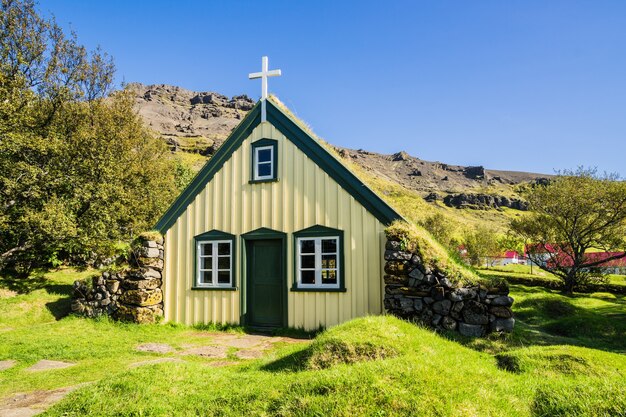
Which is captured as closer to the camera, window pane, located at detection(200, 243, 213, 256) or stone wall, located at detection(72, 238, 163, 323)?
stone wall, located at detection(72, 238, 163, 323)

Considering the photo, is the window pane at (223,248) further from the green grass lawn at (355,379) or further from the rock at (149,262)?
the green grass lawn at (355,379)

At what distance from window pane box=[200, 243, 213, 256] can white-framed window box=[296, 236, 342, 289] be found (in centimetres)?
305

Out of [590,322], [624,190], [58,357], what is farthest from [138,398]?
[624,190]

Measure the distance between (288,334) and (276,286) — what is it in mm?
1443

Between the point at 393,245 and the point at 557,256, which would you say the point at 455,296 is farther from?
the point at 557,256

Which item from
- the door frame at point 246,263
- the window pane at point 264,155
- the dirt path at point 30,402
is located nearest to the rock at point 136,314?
the door frame at point 246,263

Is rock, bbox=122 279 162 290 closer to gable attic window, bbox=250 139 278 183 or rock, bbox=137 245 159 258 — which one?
rock, bbox=137 245 159 258

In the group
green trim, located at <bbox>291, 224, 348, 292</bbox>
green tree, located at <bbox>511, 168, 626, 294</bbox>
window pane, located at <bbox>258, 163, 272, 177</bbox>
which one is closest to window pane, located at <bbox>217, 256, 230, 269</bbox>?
green trim, located at <bbox>291, 224, 348, 292</bbox>

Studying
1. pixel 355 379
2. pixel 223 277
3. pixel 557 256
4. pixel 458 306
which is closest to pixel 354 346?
pixel 355 379

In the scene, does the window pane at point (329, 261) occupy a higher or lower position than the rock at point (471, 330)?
higher

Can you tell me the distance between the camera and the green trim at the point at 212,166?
11812mm

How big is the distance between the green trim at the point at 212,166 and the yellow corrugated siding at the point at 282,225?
0.17 metres

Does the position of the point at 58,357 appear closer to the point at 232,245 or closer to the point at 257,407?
the point at 232,245

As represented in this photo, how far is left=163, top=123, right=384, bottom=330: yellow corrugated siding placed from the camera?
1009 cm
